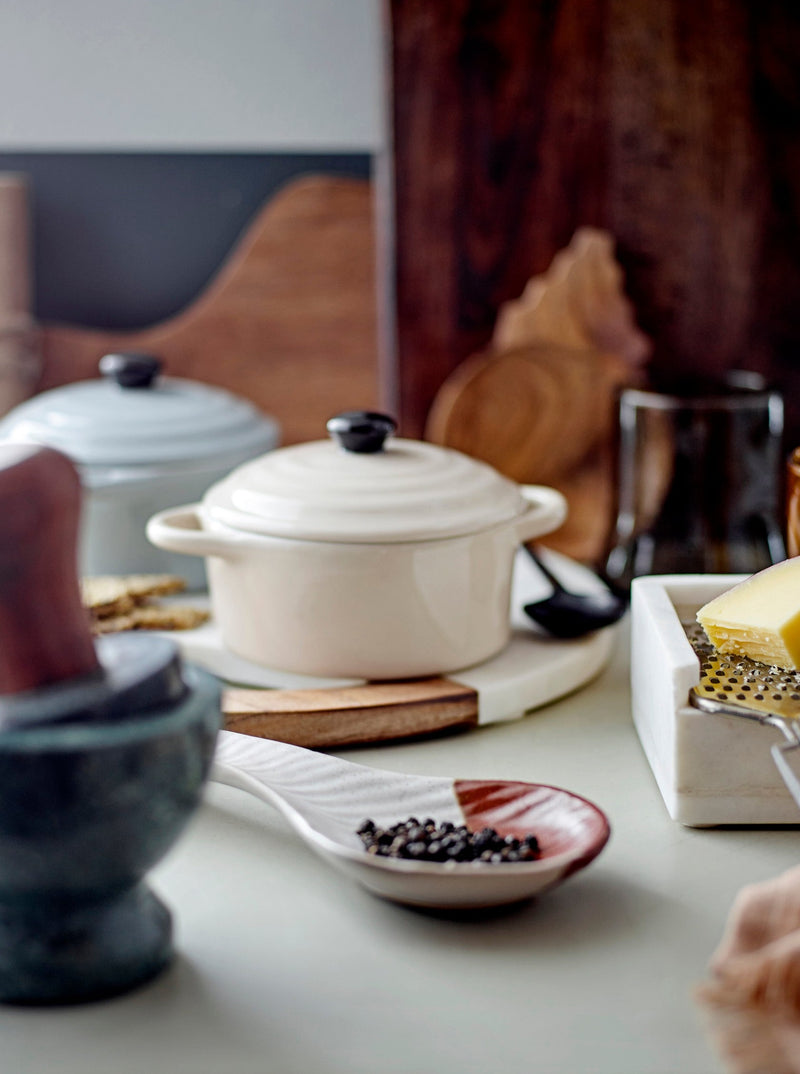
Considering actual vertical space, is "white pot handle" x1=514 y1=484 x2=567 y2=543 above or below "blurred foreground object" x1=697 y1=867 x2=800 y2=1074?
above

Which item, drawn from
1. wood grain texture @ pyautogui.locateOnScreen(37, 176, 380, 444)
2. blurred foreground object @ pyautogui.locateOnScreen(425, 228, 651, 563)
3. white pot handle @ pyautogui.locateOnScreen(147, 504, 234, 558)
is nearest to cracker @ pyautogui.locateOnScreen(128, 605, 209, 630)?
white pot handle @ pyautogui.locateOnScreen(147, 504, 234, 558)

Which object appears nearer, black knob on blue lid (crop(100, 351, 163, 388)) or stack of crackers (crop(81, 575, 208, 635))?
stack of crackers (crop(81, 575, 208, 635))

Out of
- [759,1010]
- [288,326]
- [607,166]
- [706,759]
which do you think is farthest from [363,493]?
[288,326]

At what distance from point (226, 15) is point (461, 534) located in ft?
3.09

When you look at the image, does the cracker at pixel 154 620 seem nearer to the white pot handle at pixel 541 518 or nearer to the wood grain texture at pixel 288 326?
the white pot handle at pixel 541 518

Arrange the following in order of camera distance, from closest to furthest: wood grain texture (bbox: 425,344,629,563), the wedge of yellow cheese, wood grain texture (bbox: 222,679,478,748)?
the wedge of yellow cheese, wood grain texture (bbox: 222,679,478,748), wood grain texture (bbox: 425,344,629,563)

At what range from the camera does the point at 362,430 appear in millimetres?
789

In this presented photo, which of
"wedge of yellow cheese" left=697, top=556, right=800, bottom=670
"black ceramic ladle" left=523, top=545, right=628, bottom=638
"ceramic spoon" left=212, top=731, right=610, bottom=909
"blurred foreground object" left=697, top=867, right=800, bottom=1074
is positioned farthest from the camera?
"black ceramic ladle" left=523, top=545, right=628, bottom=638

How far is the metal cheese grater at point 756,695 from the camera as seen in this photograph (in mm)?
582

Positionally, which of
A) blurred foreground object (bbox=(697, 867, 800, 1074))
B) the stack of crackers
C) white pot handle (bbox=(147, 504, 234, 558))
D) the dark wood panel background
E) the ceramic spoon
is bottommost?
the stack of crackers

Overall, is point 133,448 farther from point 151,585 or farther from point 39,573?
point 39,573

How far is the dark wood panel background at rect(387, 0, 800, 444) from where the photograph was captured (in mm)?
1151

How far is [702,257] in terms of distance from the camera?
3.95 feet

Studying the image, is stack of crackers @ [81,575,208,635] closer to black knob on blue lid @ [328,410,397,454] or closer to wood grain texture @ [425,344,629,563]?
black knob on blue lid @ [328,410,397,454]
